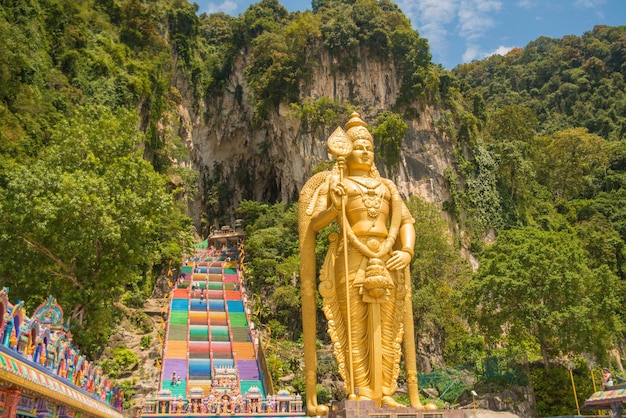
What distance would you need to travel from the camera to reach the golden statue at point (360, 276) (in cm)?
757

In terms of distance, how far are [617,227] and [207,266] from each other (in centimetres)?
1813

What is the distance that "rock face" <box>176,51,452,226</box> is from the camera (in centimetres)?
2573

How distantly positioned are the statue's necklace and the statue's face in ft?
0.82

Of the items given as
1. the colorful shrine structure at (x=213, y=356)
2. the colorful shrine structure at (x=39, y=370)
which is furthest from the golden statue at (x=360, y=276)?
the colorful shrine structure at (x=39, y=370)

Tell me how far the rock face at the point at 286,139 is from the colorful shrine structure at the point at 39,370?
19.6 metres

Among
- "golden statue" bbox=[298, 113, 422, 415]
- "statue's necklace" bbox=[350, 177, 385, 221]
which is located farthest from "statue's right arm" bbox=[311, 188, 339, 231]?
"statue's necklace" bbox=[350, 177, 385, 221]

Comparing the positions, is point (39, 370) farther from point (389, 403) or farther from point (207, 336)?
point (207, 336)

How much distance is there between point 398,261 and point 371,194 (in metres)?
1.05

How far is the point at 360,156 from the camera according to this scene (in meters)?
8.53

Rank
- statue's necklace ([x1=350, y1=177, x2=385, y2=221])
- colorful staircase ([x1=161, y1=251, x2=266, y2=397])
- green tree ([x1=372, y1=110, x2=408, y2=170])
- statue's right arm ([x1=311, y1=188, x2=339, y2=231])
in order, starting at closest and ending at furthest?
1. statue's right arm ([x1=311, y1=188, x2=339, y2=231])
2. statue's necklace ([x1=350, y1=177, x2=385, y2=221])
3. colorful staircase ([x1=161, y1=251, x2=266, y2=397])
4. green tree ([x1=372, y1=110, x2=408, y2=170])

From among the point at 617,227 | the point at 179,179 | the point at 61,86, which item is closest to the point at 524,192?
the point at 617,227

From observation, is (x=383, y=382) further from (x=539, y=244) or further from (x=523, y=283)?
(x=539, y=244)

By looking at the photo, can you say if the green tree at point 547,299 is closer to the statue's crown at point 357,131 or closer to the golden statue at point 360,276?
the golden statue at point 360,276

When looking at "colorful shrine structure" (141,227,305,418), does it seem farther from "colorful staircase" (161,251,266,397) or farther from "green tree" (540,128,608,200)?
"green tree" (540,128,608,200)
